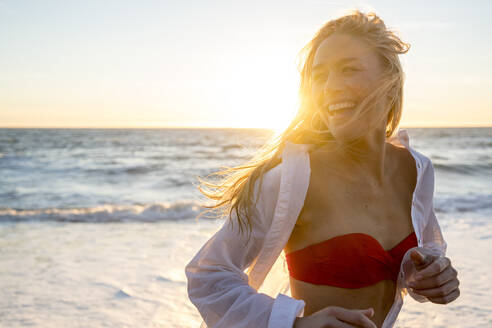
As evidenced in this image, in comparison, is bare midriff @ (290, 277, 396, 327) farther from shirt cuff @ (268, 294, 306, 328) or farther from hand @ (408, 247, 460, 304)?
shirt cuff @ (268, 294, 306, 328)

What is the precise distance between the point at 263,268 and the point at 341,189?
48 centimetres

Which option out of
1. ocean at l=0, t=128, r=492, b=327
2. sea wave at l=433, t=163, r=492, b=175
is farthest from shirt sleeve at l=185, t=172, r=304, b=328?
sea wave at l=433, t=163, r=492, b=175

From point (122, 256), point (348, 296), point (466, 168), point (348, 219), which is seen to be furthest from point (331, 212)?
point (466, 168)

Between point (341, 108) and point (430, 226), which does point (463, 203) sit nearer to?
point (430, 226)

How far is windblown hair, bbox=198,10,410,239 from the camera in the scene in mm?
1552

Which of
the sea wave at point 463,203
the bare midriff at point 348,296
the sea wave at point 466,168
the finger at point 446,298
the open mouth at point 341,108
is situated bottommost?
the sea wave at point 466,168

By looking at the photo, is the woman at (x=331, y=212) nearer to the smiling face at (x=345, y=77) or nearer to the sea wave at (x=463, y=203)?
the smiling face at (x=345, y=77)

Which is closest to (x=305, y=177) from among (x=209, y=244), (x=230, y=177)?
(x=230, y=177)

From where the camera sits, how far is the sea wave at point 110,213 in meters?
8.38

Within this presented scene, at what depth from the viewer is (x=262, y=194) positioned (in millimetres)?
1504

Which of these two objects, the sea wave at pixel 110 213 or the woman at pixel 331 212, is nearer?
the woman at pixel 331 212

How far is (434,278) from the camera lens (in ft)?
4.81

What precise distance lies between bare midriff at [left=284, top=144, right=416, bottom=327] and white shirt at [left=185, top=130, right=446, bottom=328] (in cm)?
7

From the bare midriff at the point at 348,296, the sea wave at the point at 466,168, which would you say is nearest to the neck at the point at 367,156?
the bare midriff at the point at 348,296
